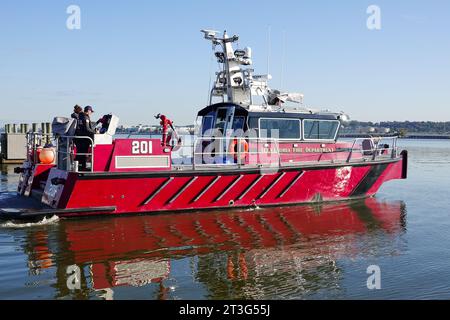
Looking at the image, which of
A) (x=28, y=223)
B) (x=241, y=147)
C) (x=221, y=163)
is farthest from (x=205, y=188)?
(x=28, y=223)

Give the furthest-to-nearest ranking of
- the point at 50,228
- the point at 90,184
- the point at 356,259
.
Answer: the point at 90,184, the point at 50,228, the point at 356,259

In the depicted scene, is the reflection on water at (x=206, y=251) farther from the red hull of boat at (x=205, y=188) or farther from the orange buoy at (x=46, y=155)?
the orange buoy at (x=46, y=155)

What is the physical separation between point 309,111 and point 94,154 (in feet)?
19.6

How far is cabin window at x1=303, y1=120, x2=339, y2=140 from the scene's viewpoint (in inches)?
481

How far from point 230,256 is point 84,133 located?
419 centimetres

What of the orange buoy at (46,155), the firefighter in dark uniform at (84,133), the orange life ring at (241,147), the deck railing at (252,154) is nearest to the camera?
the firefighter in dark uniform at (84,133)

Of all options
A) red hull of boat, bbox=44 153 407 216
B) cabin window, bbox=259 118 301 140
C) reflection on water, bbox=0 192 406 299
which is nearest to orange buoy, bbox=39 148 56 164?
red hull of boat, bbox=44 153 407 216

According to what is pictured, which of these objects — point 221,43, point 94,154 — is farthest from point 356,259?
point 221,43

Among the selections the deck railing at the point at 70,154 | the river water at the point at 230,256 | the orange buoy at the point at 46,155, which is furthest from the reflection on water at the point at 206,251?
the orange buoy at the point at 46,155

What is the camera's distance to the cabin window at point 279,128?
1154cm

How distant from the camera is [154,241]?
25.7 feet

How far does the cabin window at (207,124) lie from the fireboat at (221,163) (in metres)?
0.05

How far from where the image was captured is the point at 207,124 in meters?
12.4
